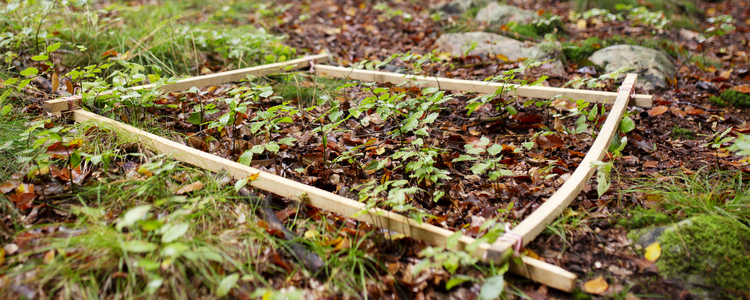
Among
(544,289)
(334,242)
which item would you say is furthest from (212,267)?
(544,289)

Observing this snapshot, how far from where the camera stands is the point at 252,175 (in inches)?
78.2

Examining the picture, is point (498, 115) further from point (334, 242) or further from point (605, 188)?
point (334, 242)

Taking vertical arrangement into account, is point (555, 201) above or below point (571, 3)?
above

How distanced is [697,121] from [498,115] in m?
1.39

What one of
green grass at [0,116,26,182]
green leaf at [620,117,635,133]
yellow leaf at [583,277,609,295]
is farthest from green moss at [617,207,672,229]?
green grass at [0,116,26,182]

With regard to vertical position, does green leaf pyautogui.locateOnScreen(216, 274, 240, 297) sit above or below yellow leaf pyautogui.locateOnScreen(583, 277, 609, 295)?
above

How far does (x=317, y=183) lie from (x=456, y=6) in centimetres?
430

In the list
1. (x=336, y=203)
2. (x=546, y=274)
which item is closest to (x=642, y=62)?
(x=546, y=274)

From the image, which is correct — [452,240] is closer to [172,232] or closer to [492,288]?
[492,288]

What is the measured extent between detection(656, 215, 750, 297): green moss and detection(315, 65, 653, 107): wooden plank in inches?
45.4

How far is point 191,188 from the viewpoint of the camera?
1.96 m

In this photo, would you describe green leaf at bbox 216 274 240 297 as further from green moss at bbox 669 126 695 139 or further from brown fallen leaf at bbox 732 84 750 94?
brown fallen leaf at bbox 732 84 750 94

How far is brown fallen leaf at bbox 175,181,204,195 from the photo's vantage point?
6.39 ft

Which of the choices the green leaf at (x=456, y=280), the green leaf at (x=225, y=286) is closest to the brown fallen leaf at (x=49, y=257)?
the green leaf at (x=225, y=286)
